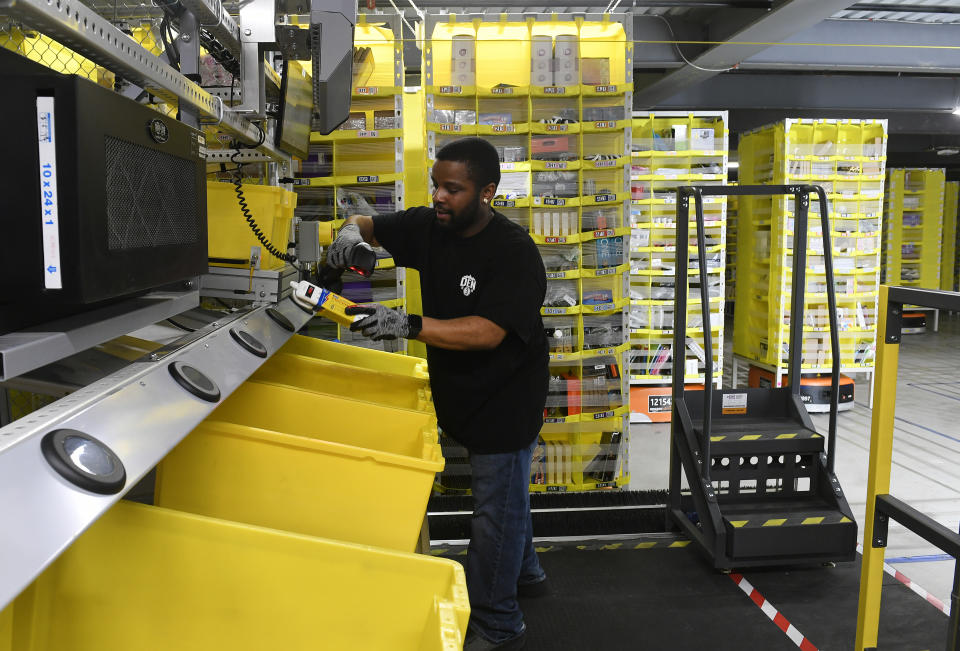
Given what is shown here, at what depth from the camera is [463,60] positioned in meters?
4.58

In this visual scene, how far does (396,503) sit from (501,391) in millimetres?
1131

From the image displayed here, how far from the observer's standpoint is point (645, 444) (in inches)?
252

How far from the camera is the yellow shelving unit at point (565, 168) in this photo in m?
4.56

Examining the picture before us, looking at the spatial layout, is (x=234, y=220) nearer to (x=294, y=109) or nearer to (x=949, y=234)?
(x=294, y=109)

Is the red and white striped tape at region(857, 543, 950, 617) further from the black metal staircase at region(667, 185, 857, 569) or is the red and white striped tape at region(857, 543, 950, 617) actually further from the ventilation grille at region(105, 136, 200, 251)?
the ventilation grille at region(105, 136, 200, 251)

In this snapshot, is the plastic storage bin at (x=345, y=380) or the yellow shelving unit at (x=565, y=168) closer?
the plastic storage bin at (x=345, y=380)

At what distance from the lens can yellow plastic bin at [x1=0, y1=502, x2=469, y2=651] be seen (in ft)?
4.18

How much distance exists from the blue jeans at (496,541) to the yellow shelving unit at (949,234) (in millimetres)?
14742

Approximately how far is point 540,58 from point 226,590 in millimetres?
4076

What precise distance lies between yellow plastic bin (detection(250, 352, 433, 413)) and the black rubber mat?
1.24 metres

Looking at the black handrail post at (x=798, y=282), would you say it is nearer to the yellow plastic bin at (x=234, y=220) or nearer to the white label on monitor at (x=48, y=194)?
the yellow plastic bin at (x=234, y=220)

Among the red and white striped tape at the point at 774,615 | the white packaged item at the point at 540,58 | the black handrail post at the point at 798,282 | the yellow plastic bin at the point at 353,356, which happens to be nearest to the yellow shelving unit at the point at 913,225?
the black handrail post at the point at 798,282

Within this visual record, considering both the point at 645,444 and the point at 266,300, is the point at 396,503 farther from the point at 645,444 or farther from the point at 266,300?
the point at 645,444

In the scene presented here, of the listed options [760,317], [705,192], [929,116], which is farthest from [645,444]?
[929,116]
